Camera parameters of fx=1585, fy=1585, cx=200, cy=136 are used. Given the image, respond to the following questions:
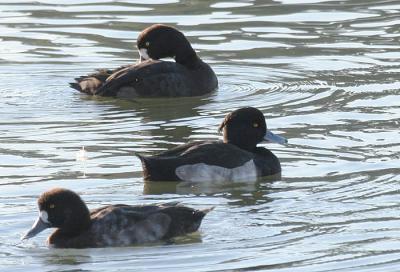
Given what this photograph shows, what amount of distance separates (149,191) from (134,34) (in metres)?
9.01

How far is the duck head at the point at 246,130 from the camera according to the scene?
15.8m

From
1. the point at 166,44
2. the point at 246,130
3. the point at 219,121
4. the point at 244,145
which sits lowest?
the point at 219,121

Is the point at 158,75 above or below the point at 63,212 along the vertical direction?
below

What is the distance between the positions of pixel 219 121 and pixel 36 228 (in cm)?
552

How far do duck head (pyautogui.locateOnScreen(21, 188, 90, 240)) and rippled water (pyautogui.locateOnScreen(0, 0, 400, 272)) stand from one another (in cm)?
24

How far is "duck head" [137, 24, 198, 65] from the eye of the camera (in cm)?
2028

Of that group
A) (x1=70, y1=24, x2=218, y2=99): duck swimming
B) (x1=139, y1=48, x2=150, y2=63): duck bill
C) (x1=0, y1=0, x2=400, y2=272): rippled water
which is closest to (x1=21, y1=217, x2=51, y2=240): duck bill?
(x1=0, y1=0, x2=400, y2=272): rippled water

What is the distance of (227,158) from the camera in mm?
15266

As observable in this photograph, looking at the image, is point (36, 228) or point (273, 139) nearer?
point (36, 228)

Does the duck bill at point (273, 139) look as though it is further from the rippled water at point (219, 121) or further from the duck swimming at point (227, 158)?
the rippled water at point (219, 121)

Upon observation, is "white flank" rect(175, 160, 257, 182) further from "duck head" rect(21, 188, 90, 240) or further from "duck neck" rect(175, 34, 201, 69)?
"duck neck" rect(175, 34, 201, 69)

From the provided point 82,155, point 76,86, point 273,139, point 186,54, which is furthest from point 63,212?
point 186,54

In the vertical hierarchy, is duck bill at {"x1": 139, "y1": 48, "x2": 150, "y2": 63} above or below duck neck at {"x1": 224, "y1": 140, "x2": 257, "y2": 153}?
above

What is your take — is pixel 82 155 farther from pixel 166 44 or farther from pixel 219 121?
pixel 166 44
